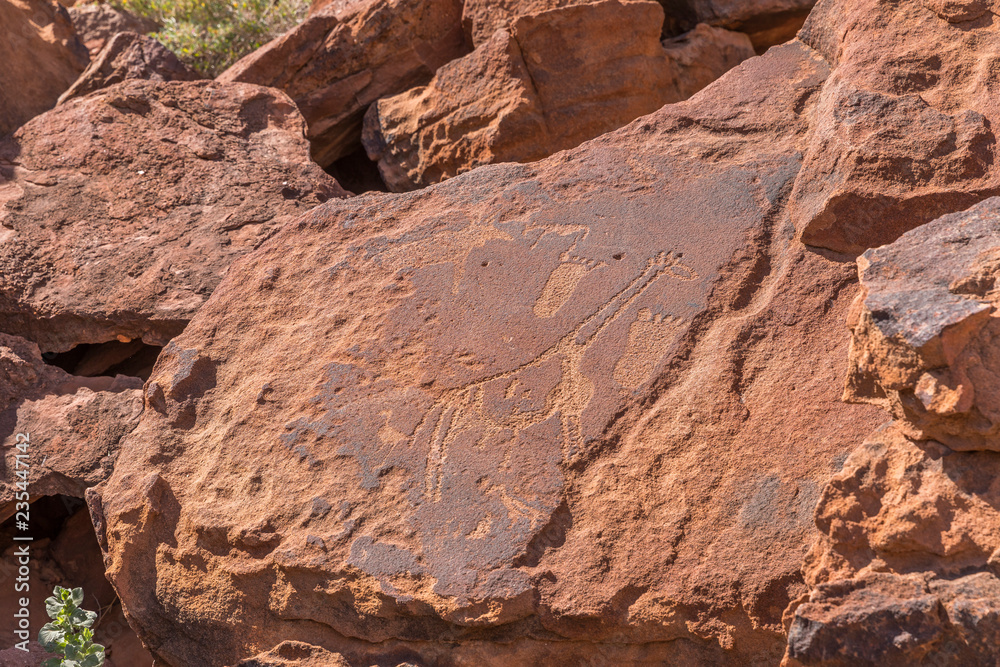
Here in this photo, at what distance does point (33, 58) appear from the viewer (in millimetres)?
4105

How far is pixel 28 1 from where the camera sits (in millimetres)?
4332

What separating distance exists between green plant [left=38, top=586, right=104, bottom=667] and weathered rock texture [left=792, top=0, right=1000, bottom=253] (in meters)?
2.37

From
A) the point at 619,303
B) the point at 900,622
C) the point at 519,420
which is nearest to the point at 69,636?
the point at 519,420

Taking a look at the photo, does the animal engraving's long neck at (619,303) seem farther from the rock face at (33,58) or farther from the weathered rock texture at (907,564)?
the rock face at (33,58)

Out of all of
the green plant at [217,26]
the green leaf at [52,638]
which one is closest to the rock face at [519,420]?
the green leaf at [52,638]

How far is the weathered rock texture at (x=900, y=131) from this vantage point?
2121 millimetres

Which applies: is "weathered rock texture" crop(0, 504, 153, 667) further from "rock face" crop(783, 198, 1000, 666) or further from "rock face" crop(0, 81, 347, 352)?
"rock face" crop(783, 198, 1000, 666)

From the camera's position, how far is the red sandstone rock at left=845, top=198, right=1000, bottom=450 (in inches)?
58.4

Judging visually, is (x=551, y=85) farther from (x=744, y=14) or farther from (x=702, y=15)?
(x=744, y=14)

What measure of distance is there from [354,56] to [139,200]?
134cm

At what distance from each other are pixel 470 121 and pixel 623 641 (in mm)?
2465

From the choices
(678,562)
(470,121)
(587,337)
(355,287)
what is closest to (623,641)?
(678,562)

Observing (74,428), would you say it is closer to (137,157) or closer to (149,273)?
(149,273)

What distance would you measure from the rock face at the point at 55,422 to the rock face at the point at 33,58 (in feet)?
4.85
